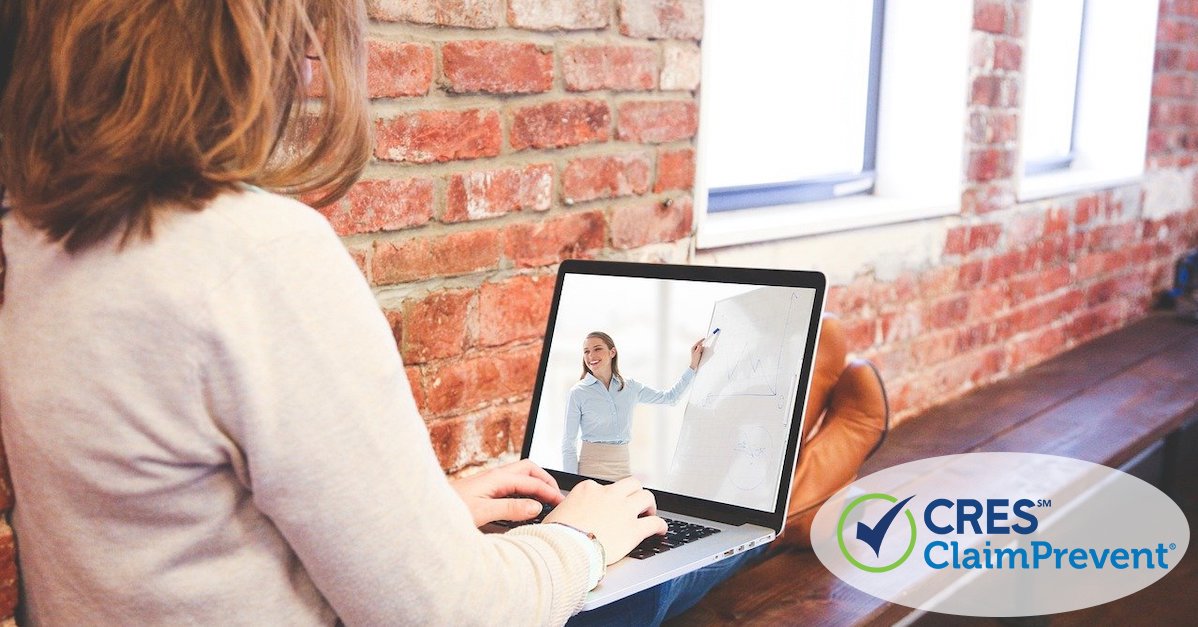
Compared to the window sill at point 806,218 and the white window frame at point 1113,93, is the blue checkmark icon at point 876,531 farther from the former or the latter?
the white window frame at point 1113,93

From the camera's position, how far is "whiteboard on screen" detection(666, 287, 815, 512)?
1.20m

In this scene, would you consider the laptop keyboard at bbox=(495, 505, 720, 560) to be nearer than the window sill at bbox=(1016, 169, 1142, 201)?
Yes

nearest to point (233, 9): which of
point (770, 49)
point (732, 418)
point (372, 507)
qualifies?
point (372, 507)

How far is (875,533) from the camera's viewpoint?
160 centimetres

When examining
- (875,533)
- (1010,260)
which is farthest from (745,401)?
(1010,260)

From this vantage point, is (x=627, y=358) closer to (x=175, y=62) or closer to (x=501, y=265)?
(x=501, y=265)

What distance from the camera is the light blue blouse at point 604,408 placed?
4.16 feet

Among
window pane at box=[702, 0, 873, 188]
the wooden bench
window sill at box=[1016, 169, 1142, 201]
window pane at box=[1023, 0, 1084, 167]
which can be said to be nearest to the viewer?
the wooden bench

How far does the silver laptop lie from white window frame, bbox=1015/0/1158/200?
2.21 meters

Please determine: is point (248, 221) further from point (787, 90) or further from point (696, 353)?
point (787, 90)

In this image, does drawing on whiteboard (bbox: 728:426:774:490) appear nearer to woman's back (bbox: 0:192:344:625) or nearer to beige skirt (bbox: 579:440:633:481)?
beige skirt (bbox: 579:440:633:481)

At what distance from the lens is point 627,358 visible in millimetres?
1289

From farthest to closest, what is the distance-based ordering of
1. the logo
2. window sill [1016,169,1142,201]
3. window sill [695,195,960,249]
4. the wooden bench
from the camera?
1. window sill [1016,169,1142,201]
2. window sill [695,195,960,249]
3. the logo
4. the wooden bench

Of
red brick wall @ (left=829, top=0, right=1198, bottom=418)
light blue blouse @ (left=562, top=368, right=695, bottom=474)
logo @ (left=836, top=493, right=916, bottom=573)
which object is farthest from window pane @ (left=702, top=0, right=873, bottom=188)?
light blue blouse @ (left=562, top=368, right=695, bottom=474)
